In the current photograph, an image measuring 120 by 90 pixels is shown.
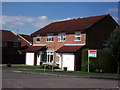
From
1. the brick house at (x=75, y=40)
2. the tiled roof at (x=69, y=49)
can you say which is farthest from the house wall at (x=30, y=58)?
the tiled roof at (x=69, y=49)

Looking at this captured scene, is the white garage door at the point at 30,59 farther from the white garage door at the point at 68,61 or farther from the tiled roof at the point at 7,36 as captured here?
the tiled roof at the point at 7,36

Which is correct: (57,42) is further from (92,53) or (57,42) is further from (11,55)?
(11,55)

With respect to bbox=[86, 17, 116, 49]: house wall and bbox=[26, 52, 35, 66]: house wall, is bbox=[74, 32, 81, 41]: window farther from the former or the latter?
bbox=[26, 52, 35, 66]: house wall

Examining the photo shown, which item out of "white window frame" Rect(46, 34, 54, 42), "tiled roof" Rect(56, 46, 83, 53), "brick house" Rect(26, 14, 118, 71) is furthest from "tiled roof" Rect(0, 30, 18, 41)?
"tiled roof" Rect(56, 46, 83, 53)

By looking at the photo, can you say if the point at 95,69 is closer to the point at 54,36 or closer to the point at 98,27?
the point at 98,27

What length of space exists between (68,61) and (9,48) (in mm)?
19982

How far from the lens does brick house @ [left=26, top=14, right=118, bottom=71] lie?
2917 centimetres

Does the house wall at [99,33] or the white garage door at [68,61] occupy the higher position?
the house wall at [99,33]

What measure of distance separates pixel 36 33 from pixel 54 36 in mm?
4825

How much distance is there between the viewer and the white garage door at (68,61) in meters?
28.9

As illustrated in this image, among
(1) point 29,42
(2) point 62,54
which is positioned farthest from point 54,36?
(1) point 29,42

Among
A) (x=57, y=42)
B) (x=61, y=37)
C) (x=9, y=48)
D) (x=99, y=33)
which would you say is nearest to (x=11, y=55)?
(x=9, y=48)

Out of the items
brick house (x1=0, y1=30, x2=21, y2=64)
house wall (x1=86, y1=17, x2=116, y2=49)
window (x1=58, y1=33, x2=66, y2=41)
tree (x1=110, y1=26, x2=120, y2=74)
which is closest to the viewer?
tree (x1=110, y1=26, x2=120, y2=74)

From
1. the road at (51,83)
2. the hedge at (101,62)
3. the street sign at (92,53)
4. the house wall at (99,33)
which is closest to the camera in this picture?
the road at (51,83)
